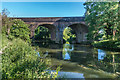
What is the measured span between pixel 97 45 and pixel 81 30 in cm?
1181

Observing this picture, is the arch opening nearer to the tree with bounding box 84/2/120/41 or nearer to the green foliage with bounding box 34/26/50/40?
the tree with bounding box 84/2/120/41

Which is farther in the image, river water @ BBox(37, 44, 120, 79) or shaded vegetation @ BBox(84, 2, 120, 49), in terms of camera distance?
shaded vegetation @ BBox(84, 2, 120, 49)

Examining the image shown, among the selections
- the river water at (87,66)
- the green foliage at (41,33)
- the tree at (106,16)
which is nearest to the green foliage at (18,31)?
the river water at (87,66)

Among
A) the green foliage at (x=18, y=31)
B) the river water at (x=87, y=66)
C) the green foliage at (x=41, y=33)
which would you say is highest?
the green foliage at (x=41, y=33)

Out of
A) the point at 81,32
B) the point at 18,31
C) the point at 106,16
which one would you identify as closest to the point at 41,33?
the point at 81,32

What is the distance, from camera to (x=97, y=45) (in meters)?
18.9

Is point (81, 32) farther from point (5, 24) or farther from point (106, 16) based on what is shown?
point (5, 24)

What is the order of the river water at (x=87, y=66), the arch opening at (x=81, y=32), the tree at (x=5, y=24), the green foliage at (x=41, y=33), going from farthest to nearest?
the green foliage at (x=41, y=33)
the arch opening at (x=81, y=32)
the tree at (x=5, y=24)
the river water at (x=87, y=66)

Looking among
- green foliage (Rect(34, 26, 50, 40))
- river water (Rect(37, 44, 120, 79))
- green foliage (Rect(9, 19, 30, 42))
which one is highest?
green foliage (Rect(34, 26, 50, 40))

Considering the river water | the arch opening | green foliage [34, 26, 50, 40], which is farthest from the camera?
green foliage [34, 26, 50, 40]

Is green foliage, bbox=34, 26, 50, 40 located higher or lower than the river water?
higher

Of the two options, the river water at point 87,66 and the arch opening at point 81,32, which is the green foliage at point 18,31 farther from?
the arch opening at point 81,32

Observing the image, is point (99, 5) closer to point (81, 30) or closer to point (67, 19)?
point (67, 19)

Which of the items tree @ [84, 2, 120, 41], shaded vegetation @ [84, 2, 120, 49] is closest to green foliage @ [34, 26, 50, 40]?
shaded vegetation @ [84, 2, 120, 49]
